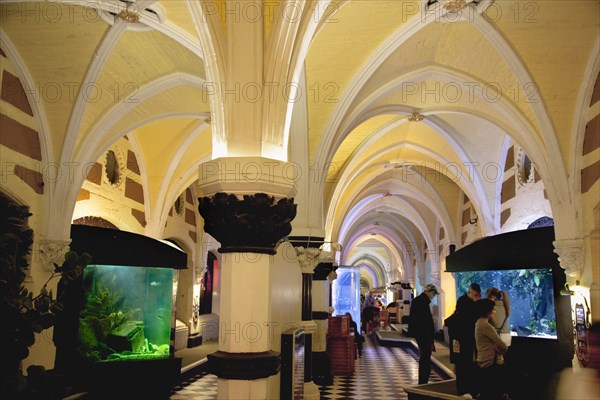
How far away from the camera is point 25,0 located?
19.0 feet

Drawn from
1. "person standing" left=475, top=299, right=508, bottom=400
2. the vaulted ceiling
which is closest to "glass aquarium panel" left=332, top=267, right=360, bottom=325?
the vaulted ceiling

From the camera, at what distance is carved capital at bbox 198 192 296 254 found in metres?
3.72

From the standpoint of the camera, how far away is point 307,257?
6.88 metres

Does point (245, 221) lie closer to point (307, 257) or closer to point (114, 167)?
point (307, 257)

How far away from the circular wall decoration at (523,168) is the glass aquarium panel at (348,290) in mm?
6141


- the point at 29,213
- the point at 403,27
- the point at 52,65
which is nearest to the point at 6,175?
the point at 29,213

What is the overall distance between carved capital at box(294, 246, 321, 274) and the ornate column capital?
142 inches

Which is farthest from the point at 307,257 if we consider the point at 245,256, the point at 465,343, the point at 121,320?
the point at 121,320

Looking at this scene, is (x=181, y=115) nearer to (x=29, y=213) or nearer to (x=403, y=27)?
(x=29, y=213)

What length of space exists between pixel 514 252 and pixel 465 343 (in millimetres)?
4523

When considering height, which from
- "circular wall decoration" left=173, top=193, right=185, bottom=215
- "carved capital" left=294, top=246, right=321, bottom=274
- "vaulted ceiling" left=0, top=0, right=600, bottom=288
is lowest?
"carved capital" left=294, top=246, right=321, bottom=274

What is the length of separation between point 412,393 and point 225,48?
4404mm

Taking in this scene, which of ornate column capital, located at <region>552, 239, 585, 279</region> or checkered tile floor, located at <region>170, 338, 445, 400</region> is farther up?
ornate column capital, located at <region>552, 239, 585, 279</region>

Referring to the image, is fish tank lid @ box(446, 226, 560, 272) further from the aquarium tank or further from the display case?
the display case
